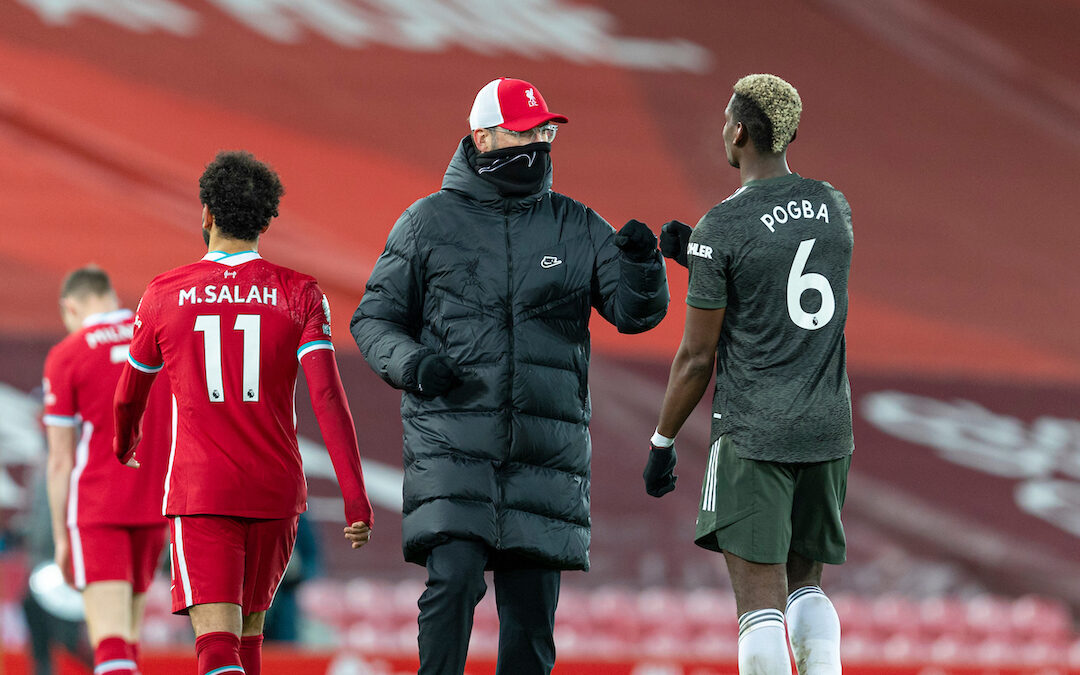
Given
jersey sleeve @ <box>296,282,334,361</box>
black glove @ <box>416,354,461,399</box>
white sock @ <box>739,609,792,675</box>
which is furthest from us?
jersey sleeve @ <box>296,282,334,361</box>

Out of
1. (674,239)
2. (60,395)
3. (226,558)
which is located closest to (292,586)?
(60,395)

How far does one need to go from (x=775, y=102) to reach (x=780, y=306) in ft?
1.79

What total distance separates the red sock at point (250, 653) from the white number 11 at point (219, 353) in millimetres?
704

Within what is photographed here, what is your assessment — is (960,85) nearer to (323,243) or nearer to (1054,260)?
(1054,260)

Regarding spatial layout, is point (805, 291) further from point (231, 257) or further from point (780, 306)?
point (231, 257)

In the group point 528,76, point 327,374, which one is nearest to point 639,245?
point 327,374

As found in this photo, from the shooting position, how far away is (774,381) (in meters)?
3.47

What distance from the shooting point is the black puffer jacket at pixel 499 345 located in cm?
366

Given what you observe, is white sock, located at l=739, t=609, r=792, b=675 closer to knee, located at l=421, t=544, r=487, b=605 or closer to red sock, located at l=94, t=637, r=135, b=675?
knee, located at l=421, t=544, r=487, b=605

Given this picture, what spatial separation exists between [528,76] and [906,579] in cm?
671

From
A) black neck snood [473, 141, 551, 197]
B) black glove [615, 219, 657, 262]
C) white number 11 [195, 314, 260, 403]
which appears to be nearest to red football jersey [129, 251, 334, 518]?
white number 11 [195, 314, 260, 403]

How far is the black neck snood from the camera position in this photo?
3838 mm

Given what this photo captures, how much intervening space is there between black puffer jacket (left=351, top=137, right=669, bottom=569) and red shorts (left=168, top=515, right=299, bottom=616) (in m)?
0.40

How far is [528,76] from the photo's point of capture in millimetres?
14914
